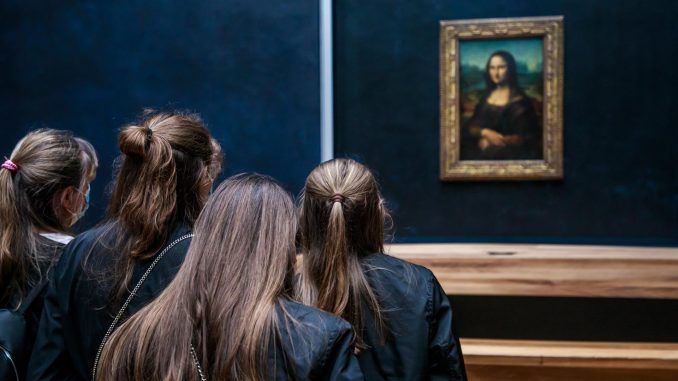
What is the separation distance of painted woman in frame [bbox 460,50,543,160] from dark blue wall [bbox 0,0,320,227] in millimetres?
1499

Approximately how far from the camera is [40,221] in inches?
96.1

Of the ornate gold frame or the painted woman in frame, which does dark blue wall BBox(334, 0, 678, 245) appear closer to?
the ornate gold frame


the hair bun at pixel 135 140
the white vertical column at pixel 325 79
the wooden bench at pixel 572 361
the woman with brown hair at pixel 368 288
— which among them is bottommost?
the wooden bench at pixel 572 361

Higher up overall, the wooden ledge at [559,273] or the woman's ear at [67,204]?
the woman's ear at [67,204]

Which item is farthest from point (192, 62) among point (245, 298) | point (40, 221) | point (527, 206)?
point (245, 298)

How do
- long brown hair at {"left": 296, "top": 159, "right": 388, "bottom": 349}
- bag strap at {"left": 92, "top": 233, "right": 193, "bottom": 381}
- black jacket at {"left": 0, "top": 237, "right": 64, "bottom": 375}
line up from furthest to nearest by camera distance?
long brown hair at {"left": 296, "top": 159, "right": 388, "bottom": 349}
black jacket at {"left": 0, "top": 237, "right": 64, "bottom": 375}
bag strap at {"left": 92, "top": 233, "right": 193, "bottom": 381}

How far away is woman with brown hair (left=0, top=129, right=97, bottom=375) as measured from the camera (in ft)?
7.61

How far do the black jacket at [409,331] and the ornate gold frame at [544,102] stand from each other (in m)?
3.77

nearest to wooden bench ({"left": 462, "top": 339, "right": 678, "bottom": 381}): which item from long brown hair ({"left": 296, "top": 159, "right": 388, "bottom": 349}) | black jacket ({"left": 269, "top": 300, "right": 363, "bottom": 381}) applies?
long brown hair ({"left": 296, "top": 159, "right": 388, "bottom": 349})

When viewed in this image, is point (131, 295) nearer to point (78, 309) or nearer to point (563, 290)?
point (78, 309)

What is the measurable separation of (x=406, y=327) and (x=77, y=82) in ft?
15.5

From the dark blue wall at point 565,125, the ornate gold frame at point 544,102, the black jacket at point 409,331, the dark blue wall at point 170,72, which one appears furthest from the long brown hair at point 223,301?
the ornate gold frame at point 544,102

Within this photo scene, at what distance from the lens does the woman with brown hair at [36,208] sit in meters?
2.32

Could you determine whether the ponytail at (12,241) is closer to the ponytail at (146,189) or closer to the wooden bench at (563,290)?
the ponytail at (146,189)
